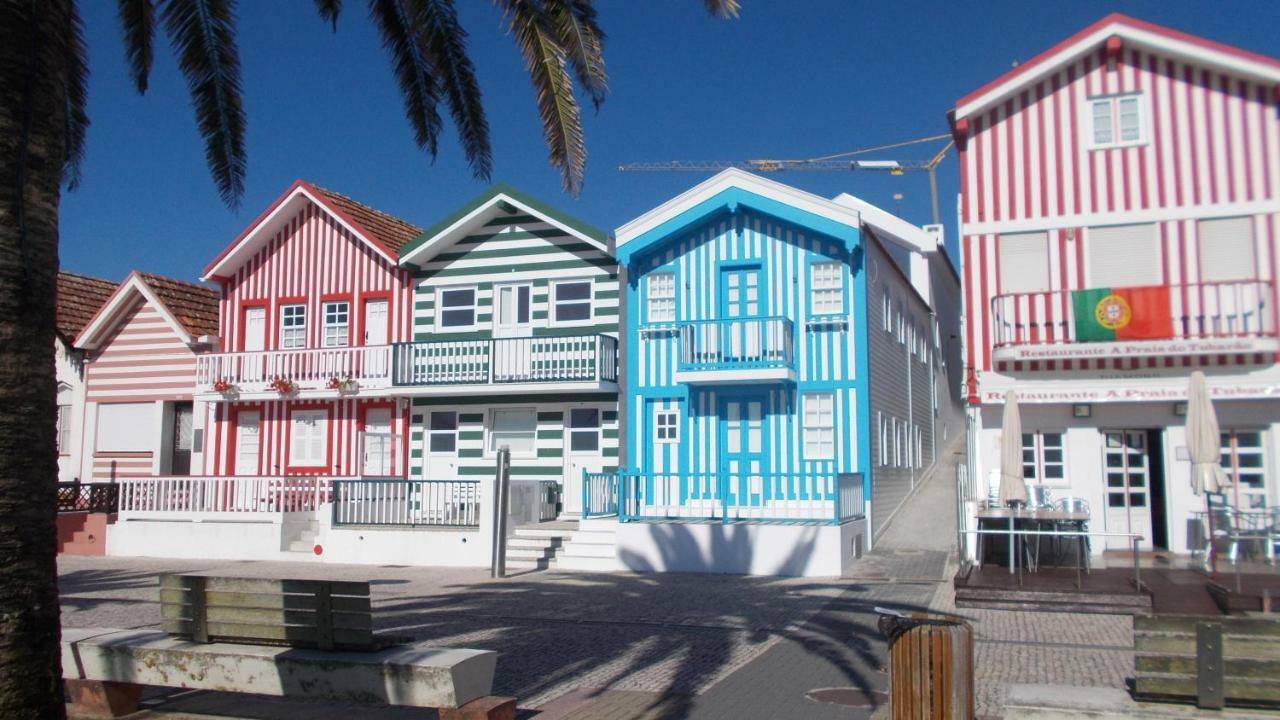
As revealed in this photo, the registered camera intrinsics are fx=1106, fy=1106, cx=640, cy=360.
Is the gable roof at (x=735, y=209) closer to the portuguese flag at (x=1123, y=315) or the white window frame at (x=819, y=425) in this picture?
the white window frame at (x=819, y=425)

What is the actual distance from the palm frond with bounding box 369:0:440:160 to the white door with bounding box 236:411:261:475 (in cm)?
1738

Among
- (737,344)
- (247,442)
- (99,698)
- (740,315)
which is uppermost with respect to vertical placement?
(740,315)

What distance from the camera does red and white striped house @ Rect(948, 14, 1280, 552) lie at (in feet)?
60.1

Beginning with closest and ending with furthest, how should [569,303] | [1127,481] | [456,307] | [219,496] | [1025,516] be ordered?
[1025,516] → [1127,481] → [219,496] → [569,303] → [456,307]

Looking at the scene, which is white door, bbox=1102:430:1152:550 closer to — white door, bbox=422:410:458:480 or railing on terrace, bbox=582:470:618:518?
railing on terrace, bbox=582:470:618:518

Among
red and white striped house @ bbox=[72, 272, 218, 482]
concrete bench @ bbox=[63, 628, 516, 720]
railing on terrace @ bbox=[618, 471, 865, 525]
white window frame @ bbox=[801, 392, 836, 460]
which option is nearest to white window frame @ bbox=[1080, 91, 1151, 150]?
white window frame @ bbox=[801, 392, 836, 460]

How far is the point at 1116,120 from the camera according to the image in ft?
63.6

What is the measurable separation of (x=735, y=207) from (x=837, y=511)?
7.14m

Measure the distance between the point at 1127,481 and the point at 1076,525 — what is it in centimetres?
350

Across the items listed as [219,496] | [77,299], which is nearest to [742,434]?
[219,496]

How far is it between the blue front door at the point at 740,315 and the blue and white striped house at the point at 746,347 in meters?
0.02

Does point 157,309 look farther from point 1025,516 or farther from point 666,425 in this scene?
point 1025,516

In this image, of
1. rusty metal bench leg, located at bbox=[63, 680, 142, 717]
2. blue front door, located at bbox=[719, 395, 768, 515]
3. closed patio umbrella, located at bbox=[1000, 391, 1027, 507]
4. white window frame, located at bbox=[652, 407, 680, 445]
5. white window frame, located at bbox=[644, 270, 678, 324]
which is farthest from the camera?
white window frame, located at bbox=[644, 270, 678, 324]

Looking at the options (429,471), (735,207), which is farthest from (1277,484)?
(429,471)
